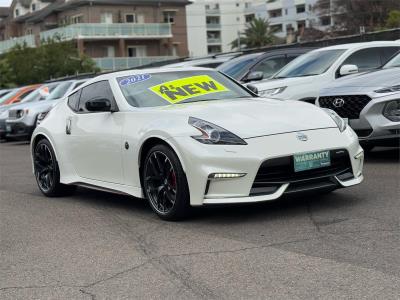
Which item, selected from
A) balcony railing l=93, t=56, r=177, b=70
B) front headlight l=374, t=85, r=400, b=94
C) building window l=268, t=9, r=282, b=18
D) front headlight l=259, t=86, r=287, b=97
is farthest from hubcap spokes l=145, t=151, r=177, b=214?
building window l=268, t=9, r=282, b=18

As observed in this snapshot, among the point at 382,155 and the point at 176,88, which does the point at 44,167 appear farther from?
the point at 382,155

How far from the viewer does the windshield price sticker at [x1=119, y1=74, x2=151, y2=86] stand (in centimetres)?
708

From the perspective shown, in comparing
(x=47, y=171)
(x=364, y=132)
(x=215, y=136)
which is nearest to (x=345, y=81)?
(x=364, y=132)

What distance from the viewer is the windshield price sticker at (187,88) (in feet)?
22.4

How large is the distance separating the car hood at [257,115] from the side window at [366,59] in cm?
472

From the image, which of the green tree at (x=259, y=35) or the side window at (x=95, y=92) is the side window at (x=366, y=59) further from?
the green tree at (x=259, y=35)

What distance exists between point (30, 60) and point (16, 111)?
3020 centimetres

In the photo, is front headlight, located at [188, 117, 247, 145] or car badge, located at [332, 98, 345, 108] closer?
front headlight, located at [188, 117, 247, 145]

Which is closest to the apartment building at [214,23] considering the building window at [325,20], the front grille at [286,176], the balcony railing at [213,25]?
the balcony railing at [213,25]

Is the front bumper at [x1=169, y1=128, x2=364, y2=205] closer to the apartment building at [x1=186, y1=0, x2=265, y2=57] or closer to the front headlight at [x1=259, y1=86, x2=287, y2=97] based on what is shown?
the front headlight at [x1=259, y1=86, x2=287, y2=97]

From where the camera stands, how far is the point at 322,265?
445 centimetres

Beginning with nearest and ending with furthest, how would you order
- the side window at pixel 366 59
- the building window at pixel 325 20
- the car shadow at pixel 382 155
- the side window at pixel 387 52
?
the car shadow at pixel 382 155 < the side window at pixel 366 59 < the side window at pixel 387 52 < the building window at pixel 325 20

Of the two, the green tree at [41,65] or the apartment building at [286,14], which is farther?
the apartment building at [286,14]

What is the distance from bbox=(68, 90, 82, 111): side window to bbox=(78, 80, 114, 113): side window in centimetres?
8
